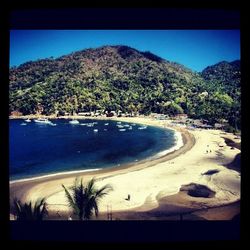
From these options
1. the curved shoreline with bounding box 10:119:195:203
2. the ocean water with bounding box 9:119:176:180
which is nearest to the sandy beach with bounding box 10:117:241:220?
→ the curved shoreline with bounding box 10:119:195:203

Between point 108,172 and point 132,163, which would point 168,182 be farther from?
point 132,163

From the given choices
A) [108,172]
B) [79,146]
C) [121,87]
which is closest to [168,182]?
[108,172]

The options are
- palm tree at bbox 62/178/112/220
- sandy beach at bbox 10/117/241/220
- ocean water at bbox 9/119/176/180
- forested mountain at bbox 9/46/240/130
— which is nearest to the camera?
palm tree at bbox 62/178/112/220

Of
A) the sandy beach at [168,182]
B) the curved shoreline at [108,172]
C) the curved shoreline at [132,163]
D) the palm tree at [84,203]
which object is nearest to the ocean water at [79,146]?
the curved shoreline at [132,163]

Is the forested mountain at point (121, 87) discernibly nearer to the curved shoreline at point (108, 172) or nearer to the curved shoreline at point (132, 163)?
the curved shoreline at point (108, 172)

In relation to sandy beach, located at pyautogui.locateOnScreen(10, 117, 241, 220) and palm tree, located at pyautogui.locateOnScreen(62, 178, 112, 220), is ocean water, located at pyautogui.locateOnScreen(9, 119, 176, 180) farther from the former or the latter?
palm tree, located at pyautogui.locateOnScreen(62, 178, 112, 220)

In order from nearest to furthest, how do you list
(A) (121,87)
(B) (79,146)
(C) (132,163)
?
(A) (121,87) → (C) (132,163) → (B) (79,146)
